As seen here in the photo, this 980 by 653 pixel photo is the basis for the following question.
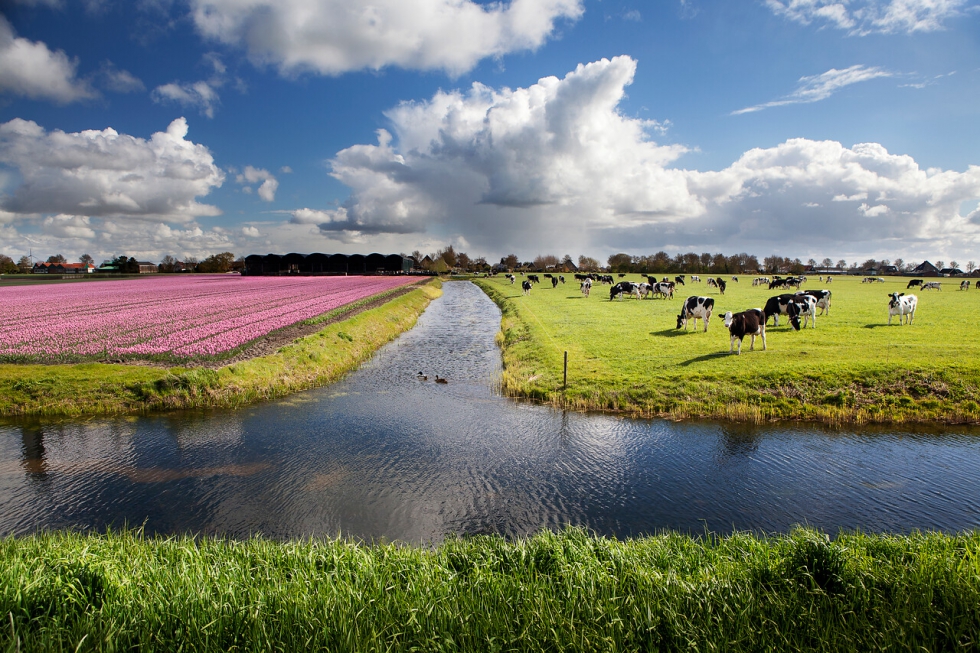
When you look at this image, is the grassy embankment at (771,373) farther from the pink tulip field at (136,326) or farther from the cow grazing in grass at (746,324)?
the pink tulip field at (136,326)

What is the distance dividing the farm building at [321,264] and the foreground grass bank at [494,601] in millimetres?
140862

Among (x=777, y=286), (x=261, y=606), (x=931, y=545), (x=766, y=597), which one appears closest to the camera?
(x=261, y=606)

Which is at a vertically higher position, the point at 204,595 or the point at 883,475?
the point at 204,595

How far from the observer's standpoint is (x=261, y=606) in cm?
486

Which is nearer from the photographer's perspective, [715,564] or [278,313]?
[715,564]

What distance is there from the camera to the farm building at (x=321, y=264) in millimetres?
135750

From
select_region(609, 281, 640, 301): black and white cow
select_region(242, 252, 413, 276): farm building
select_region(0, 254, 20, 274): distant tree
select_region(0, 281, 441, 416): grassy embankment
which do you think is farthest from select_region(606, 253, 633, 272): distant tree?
select_region(0, 254, 20, 274): distant tree

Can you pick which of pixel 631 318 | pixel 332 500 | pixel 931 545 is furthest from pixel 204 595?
pixel 631 318

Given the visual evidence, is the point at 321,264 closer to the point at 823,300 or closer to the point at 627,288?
A: the point at 627,288

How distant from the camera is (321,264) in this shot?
139500mm

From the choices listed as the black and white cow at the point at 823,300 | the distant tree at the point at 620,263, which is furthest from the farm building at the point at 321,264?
the black and white cow at the point at 823,300

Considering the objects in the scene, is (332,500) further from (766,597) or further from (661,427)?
(661,427)

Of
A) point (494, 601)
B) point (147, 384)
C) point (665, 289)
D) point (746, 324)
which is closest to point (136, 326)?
point (147, 384)

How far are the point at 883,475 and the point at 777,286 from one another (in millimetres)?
61846
